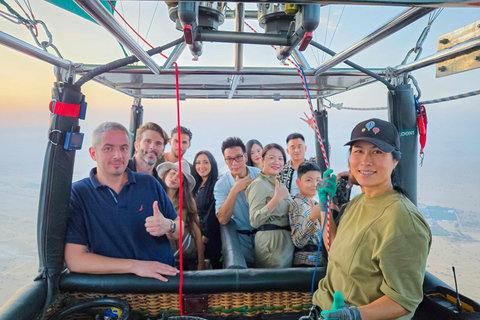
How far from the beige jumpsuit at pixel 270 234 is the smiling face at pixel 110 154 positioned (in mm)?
846

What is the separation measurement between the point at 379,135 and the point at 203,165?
1824mm

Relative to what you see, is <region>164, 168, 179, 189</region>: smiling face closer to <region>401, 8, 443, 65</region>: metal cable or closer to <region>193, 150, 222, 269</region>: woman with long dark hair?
<region>193, 150, 222, 269</region>: woman with long dark hair

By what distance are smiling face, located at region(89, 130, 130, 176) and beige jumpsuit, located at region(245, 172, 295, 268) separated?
2.78ft

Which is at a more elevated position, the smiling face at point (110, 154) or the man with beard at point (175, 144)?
the man with beard at point (175, 144)

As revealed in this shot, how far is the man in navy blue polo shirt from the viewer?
56.4 inches

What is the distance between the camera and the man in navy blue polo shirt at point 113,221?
4.70 feet

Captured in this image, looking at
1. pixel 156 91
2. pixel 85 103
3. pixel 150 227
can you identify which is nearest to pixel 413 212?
pixel 150 227

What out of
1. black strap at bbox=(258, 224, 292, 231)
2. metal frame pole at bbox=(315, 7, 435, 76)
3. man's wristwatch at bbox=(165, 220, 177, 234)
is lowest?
black strap at bbox=(258, 224, 292, 231)

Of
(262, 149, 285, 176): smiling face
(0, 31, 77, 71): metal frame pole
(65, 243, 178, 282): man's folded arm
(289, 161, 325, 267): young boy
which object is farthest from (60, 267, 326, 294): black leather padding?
(0, 31, 77, 71): metal frame pole

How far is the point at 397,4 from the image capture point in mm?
559

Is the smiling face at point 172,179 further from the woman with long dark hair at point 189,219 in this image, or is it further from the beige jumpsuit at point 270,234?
the beige jumpsuit at point 270,234

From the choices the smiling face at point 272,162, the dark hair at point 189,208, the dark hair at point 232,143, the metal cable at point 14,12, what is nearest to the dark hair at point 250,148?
the dark hair at point 232,143

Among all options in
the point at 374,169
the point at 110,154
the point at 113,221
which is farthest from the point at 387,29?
the point at 113,221

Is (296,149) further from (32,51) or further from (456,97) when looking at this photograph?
(32,51)
